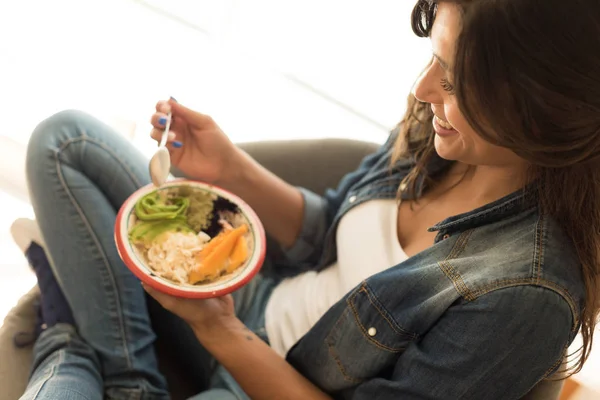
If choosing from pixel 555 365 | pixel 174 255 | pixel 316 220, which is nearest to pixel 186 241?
pixel 174 255

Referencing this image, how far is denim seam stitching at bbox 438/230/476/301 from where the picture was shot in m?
0.68

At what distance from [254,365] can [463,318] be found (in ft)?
1.03

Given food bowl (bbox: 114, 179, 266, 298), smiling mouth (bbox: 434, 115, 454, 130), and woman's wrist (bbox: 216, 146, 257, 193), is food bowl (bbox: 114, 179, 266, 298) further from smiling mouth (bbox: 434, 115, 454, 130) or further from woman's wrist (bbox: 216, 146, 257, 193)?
smiling mouth (bbox: 434, 115, 454, 130)

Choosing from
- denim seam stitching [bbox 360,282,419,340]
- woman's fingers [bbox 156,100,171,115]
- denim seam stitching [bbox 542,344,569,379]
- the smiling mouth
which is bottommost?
denim seam stitching [bbox 360,282,419,340]

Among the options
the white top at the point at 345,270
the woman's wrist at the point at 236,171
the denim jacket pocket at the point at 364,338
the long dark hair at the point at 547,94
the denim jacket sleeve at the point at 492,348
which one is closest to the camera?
the long dark hair at the point at 547,94

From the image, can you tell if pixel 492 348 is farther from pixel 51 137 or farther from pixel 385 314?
pixel 51 137

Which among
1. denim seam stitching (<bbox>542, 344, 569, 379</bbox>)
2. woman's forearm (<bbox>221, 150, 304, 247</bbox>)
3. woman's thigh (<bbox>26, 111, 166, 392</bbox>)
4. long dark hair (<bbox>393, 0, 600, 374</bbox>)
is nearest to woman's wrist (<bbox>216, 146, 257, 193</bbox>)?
woman's forearm (<bbox>221, 150, 304, 247</bbox>)

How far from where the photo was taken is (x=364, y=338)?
0.76 m

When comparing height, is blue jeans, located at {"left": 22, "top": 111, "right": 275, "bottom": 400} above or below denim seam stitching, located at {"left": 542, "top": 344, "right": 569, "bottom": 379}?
below

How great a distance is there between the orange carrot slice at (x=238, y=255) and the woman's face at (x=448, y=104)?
31 cm

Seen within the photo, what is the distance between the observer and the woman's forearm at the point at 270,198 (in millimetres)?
1015

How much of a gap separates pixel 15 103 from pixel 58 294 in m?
0.89

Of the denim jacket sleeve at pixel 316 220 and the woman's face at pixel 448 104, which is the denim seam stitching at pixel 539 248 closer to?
the woman's face at pixel 448 104

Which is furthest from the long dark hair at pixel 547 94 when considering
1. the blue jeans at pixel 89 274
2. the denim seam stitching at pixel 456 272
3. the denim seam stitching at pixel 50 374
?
the denim seam stitching at pixel 50 374
